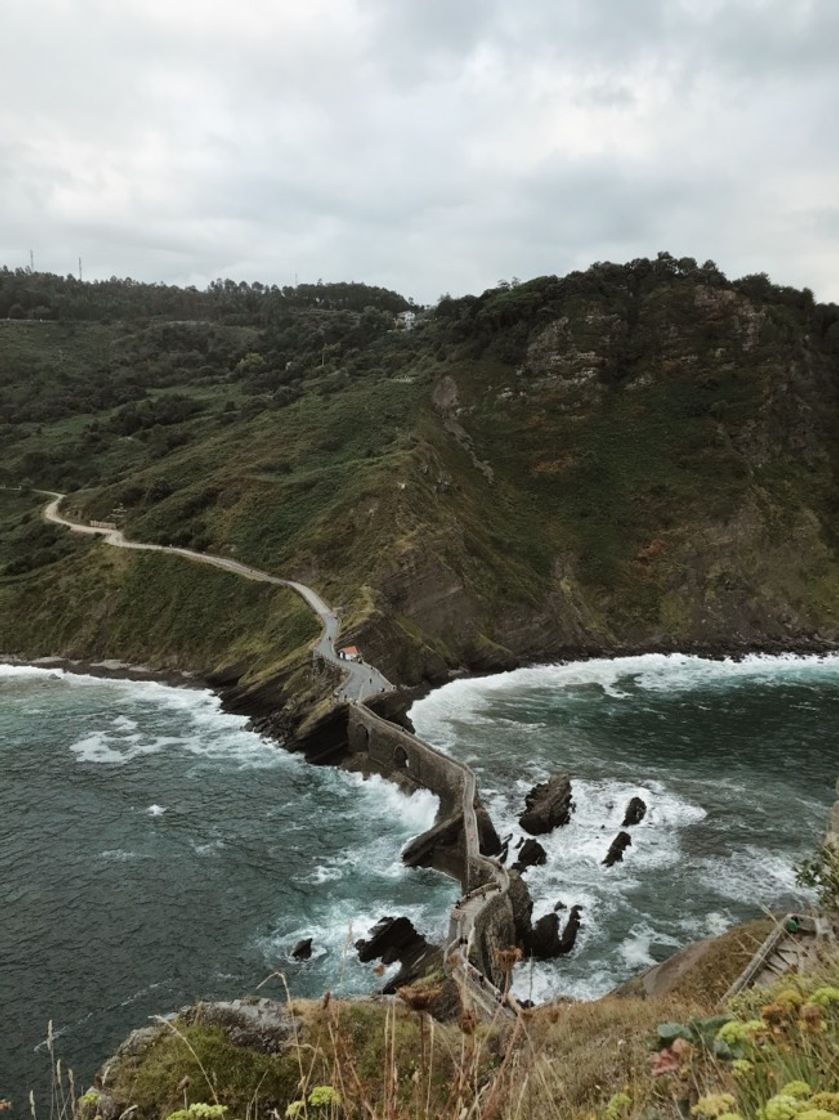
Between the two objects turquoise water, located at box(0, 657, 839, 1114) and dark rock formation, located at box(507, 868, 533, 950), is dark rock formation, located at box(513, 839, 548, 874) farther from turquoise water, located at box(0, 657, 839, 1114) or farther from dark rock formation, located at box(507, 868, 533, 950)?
dark rock formation, located at box(507, 868, 533, 950)

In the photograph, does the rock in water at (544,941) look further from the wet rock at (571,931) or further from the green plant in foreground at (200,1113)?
the green plant in foreground at (200,1113)

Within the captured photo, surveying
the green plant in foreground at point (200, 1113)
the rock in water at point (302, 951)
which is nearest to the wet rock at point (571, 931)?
the rock in water at point (302, 951)

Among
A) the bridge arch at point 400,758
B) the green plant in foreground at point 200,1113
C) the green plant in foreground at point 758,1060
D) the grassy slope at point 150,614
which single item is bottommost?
the bridge arch at point 400,758

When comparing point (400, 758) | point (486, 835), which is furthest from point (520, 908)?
point (400, 758)

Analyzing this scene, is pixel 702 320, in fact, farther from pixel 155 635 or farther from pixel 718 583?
pixel 155 635

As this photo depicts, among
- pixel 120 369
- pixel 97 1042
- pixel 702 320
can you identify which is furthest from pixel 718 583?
pixel 120 369
